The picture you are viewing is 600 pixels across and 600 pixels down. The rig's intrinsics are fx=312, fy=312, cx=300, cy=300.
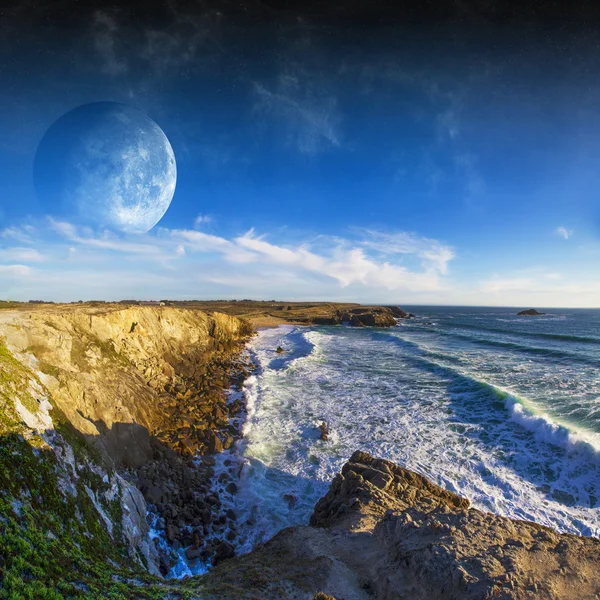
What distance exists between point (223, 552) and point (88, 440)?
4.87 meters

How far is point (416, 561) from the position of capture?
20.3ft

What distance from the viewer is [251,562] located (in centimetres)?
686

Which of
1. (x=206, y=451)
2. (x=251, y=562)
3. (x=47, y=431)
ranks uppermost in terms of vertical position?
(x=47, y=431)

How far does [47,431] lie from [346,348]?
35.9 meters

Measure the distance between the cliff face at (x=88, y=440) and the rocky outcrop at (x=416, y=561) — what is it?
2.42 metres

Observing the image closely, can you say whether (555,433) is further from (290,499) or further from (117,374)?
(117,374)

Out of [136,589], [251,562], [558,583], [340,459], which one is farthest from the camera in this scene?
[340,459]

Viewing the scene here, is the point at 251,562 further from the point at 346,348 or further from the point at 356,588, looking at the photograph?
the point at 346,348

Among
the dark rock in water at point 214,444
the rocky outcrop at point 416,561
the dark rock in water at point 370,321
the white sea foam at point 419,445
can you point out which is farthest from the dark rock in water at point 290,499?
the dark rock in water at point 370,321

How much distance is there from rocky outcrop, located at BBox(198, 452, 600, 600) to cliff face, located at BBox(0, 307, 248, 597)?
242 cm

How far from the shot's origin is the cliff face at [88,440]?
16.3 ft

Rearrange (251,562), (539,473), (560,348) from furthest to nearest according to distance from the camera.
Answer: (560,348) < (539,473) < (251,562)

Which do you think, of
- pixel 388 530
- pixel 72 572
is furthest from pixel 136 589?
pixel 388 530

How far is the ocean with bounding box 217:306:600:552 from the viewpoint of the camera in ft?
35.5
